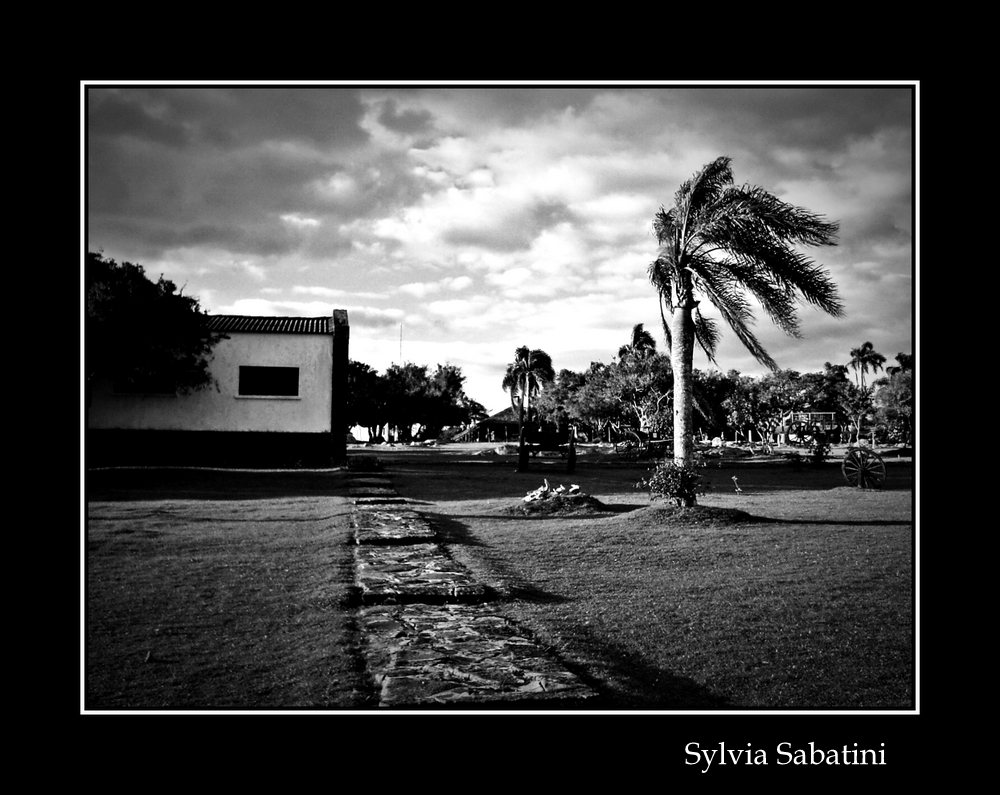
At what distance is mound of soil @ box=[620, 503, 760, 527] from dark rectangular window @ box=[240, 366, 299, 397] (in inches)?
598

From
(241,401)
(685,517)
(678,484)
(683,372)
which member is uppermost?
(683,372)

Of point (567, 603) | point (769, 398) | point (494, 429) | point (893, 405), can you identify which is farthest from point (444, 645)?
point (494, 429)

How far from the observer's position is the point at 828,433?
82.5 feet

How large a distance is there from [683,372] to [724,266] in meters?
1.67

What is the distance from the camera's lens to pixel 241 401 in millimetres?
22219

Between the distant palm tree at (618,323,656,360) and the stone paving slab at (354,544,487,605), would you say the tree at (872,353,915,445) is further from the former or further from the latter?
the stone paving slab at (354,544,487,605)

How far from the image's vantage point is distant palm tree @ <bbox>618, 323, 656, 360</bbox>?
38.2 meters

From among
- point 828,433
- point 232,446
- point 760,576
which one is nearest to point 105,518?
point 760,576

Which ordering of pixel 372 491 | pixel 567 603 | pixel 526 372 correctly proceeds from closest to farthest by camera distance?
pixel 567 603, pixel 372 491, pixel 526 372

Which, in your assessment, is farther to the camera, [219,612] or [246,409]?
[246,409]

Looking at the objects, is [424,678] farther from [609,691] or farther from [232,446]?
[232,446]

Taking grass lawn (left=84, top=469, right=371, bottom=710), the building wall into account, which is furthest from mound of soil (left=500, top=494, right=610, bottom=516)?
the building wall

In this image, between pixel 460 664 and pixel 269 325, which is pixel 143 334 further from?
pixel 460 664
